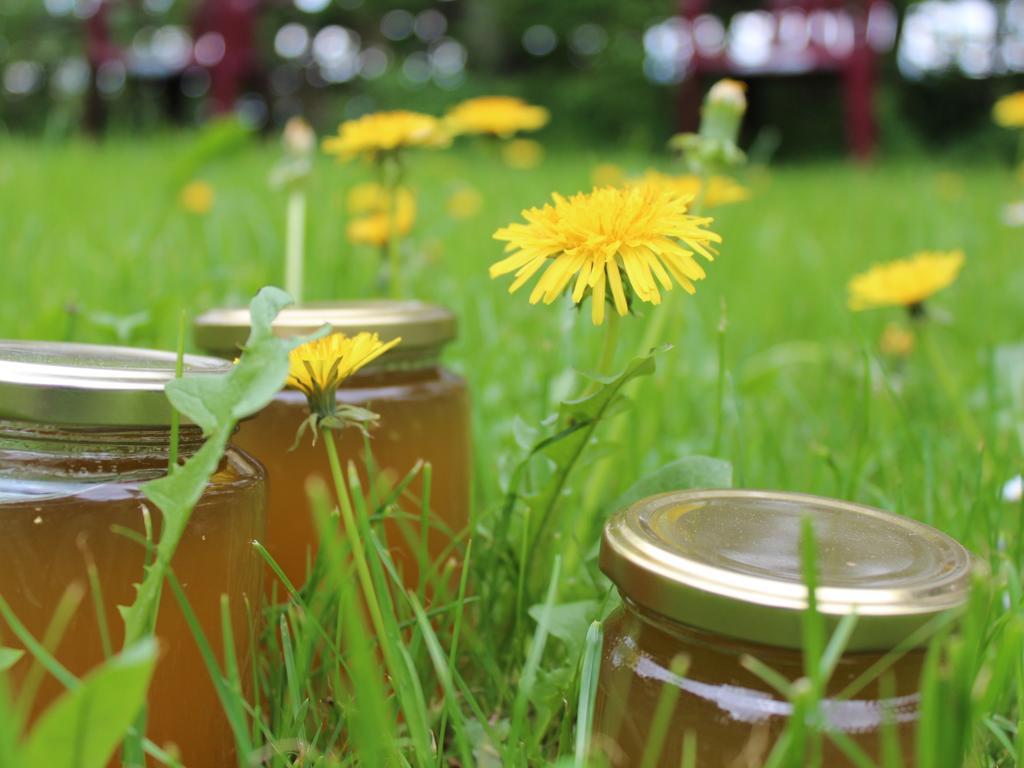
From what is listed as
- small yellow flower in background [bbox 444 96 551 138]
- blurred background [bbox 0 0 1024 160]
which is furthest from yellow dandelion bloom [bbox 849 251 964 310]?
blurred background [bbox 0 0 1024 160]

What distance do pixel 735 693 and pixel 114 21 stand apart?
887 centimetres

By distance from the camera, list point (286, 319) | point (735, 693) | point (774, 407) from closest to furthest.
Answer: point (735, 693) < point (286, 319) < point (774, 407)

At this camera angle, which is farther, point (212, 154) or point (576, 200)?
point (212, 154)

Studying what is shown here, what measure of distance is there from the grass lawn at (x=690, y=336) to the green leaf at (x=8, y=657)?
0.12m

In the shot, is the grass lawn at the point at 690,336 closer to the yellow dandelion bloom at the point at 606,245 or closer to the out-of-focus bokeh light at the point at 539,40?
the yellow dandelion bloom at the point at 606,245

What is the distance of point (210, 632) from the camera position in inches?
15.7

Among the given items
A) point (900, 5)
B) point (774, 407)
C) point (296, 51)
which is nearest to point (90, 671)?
point (774, 407)

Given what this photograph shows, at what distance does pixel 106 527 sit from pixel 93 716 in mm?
95

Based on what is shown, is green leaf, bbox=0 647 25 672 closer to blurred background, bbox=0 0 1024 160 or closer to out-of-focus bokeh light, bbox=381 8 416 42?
blurred background, bbox=0 0 1024 160

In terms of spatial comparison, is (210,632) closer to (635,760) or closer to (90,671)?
(90,671)

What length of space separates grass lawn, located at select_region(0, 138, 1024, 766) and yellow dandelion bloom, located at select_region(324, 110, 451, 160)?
6.5 inches

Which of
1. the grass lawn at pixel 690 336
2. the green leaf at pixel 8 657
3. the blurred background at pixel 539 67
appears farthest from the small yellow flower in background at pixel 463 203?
the blurred background at pixel 539 67

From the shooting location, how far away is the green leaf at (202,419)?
35 cm

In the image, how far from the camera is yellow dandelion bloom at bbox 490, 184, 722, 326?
420mm
